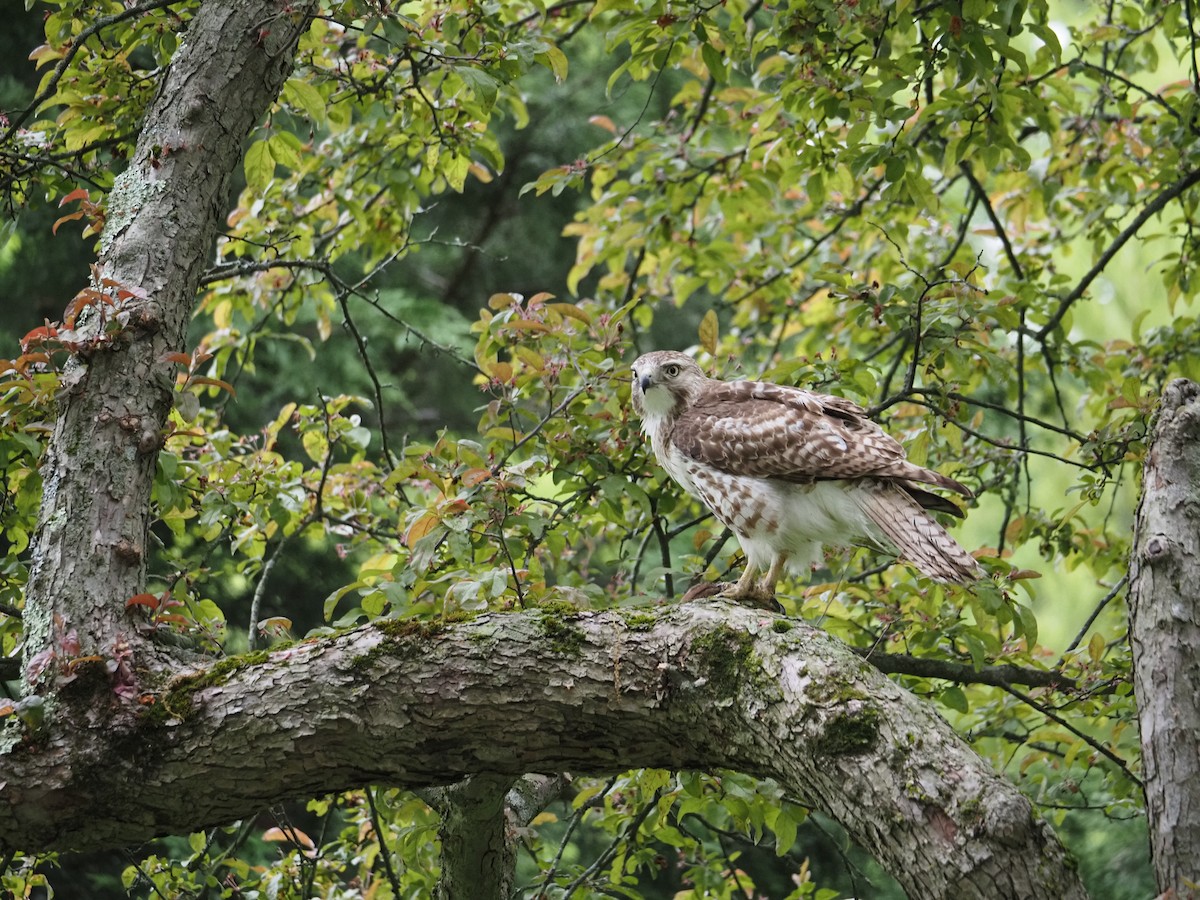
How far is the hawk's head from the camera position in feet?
13.5

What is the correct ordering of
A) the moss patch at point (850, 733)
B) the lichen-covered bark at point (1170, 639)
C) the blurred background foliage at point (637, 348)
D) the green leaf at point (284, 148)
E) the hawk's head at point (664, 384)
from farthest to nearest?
the hawk's head at point (664, 384) → the green leaf at point (284, 148) → the blurred background foliage at point (637, 348) → the moss patch at point (850, 733) → the lichen-covered bark at point (1170, 639)

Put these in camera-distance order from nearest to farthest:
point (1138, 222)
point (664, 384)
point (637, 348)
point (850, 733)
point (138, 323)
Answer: point (850, 733) → point (138, 323) → point (664, 384) → point (1138, 222) → point (637, 348)

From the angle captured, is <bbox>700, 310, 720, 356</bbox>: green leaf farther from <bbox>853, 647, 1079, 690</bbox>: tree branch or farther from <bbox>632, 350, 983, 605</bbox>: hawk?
<bbox>853, 647, 1079, 690</bbox>: tree branch

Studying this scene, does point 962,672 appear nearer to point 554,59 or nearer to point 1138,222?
point 1138,222

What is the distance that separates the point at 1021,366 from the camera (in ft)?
16.6

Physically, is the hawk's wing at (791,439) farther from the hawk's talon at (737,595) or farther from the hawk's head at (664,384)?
the hawk's talon at (737,595)

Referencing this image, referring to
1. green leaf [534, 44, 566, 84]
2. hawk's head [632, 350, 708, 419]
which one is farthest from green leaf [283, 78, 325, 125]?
hawk's head [632, 350, 708, 419]

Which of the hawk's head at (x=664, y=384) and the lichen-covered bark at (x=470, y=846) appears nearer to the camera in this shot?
the lichen-covered bark at (x=470, y=846)

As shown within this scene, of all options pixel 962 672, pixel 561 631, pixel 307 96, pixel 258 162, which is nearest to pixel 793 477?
pixel 962 672

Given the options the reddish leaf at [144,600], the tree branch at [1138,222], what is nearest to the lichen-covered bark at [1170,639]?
the reddish leaf at [144,600]

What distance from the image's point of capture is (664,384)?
165 inches

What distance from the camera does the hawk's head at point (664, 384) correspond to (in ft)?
13.5

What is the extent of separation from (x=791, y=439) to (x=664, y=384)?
1.89 ft

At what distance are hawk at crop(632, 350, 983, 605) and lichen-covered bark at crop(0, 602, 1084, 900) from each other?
3.33 feet
